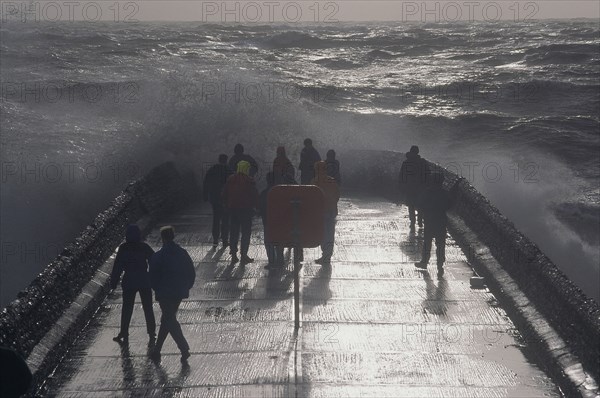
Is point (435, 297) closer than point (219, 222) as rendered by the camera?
Yes

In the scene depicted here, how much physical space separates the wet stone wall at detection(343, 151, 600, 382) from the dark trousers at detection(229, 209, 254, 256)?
302 cm

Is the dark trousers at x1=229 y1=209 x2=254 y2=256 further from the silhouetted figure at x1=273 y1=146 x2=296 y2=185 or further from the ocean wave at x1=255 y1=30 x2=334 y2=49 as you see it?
the ocean wave at x1=255 y1=30 x2=334 y2=49

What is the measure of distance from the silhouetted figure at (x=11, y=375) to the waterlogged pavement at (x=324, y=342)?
6.95 feet

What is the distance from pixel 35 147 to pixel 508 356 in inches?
1141

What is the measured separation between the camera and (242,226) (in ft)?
44.3

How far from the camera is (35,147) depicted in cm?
3606

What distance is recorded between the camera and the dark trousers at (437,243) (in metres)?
13.0

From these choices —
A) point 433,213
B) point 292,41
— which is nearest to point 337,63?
point 292,41

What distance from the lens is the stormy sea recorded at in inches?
1018

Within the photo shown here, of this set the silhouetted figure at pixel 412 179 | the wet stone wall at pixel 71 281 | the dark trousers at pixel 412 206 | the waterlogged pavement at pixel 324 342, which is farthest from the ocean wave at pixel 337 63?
the waterlogged pavement at pixel 324 342

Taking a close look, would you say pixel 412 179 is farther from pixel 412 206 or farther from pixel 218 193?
pixel 218 193

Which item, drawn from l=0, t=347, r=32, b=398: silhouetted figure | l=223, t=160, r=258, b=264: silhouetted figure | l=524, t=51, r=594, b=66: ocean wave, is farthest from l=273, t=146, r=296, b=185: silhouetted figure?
l=524, t=51, r=594, b=66: ocean wave

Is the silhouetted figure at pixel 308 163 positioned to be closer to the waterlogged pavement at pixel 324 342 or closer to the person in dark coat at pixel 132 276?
the waterlogged pavement at pixel 324 342

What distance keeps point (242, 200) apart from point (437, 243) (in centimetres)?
263
